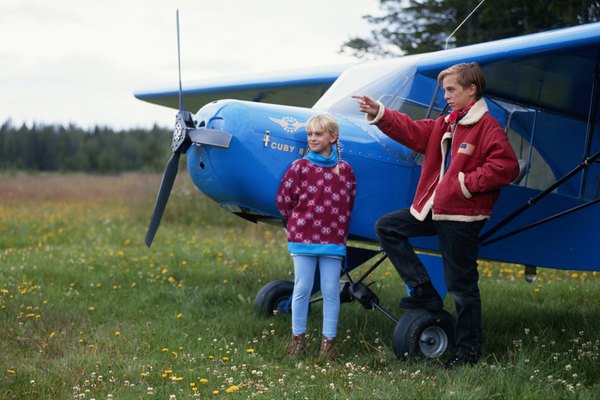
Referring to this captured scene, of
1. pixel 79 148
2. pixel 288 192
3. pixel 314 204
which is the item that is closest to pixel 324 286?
pixel 314 204

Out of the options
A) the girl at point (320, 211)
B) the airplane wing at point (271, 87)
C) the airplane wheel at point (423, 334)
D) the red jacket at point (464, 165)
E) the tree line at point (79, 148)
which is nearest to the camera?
the red jacket at point (464, 165)

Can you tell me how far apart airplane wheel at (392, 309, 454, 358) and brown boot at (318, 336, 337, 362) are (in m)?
0.39

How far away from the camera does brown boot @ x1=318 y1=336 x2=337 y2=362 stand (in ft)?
14.6

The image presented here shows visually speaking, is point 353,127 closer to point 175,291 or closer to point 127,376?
point 127,376

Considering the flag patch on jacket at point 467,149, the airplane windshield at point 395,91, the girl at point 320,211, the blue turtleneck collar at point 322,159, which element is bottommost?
the girl at point 320,211

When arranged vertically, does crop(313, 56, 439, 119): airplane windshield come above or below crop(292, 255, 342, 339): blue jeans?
above

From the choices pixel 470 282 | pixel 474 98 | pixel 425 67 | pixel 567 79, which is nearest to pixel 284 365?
pixel 470 282

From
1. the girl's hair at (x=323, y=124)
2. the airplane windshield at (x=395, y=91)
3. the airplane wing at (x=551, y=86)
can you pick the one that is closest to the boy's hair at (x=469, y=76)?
the airplane wing at (x=551, y=86)

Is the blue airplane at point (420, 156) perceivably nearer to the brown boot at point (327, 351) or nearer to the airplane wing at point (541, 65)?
the airplane wing at point (541, 65)

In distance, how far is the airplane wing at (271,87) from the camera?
314 inches

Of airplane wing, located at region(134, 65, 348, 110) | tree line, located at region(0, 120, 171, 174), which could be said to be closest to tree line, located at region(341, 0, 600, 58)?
airplane wing, located at region(134, 65, 348, 110)

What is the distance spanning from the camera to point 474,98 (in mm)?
4309

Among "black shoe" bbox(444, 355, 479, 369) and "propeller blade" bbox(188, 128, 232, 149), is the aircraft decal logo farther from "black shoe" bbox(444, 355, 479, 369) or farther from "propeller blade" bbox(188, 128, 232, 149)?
"black shoe" bbox(444, 355, 479, 369)

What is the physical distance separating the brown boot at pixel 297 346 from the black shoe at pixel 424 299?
2.29 feet
